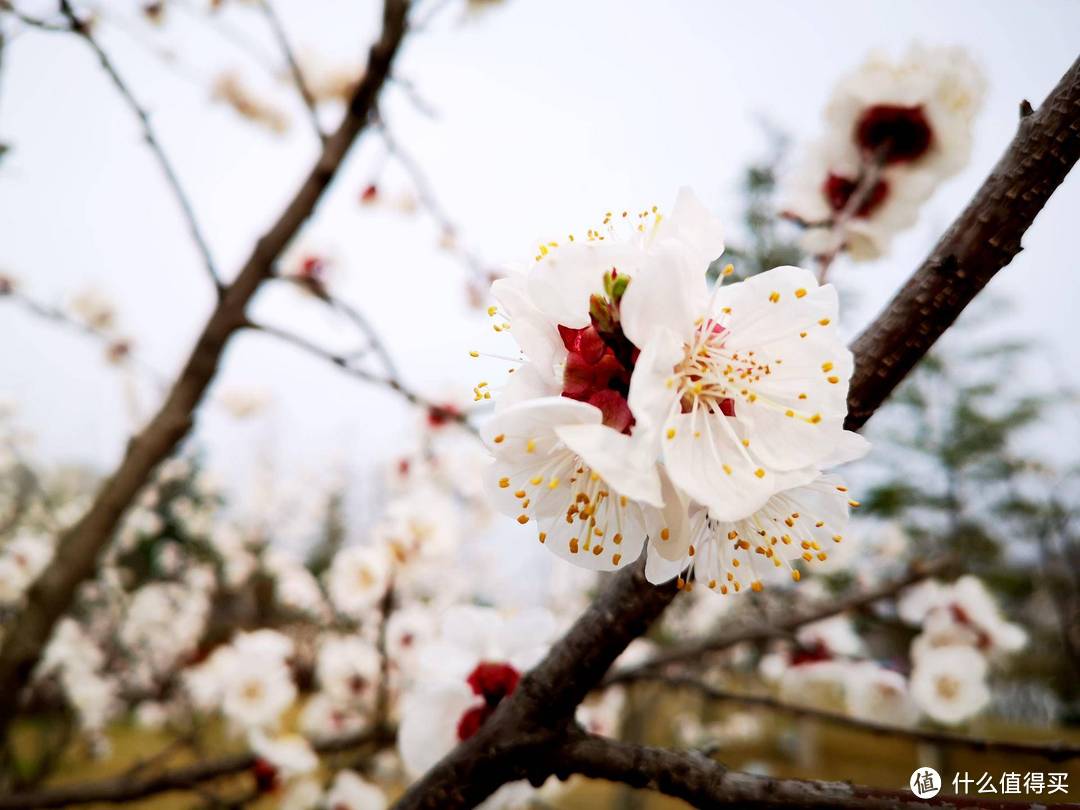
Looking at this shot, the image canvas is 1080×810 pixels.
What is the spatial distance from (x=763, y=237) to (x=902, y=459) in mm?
11030

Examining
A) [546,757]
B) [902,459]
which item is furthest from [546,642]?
[902,459]

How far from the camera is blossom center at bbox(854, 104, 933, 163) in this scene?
868 mm

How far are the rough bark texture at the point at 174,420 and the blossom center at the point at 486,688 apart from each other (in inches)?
33.2

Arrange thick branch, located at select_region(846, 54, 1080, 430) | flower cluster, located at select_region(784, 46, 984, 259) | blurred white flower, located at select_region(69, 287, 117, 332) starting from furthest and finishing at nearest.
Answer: blurred white flower, located at select_region(69, 287, 117, 332), flower cluster, located at select_region(784, 46, 984, 259), thick branch, located at select_region(846, 54, 1080, 430)

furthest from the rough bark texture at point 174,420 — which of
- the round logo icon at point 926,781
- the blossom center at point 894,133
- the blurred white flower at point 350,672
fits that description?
the blurred white flower at point 350,672

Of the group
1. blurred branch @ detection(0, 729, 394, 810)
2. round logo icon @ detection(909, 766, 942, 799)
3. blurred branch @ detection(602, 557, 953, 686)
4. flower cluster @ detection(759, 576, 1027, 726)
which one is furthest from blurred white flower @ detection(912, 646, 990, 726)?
blurred branch @ detection(0, 729, 394, 810)

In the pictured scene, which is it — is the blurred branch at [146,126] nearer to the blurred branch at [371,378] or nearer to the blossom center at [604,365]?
the blurred branch at [371,378]

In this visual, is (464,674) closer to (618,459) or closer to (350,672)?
(618,459)

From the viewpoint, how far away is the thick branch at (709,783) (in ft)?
1.31

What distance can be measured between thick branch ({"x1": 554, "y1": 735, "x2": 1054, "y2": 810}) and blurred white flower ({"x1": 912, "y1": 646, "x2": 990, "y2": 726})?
1576 millimetres

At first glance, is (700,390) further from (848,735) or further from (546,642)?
(848,735)

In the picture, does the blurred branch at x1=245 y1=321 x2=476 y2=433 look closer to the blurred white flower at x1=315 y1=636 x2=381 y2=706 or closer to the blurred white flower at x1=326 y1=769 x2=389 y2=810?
the blurred white flower at x1=326 y1=769 x2=389 y2=810

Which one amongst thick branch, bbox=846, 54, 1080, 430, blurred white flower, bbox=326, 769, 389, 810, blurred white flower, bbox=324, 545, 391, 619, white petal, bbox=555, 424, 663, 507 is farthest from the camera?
blurred white flower, bbox=324, 545, 391, 619

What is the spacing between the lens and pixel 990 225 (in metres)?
0.46
